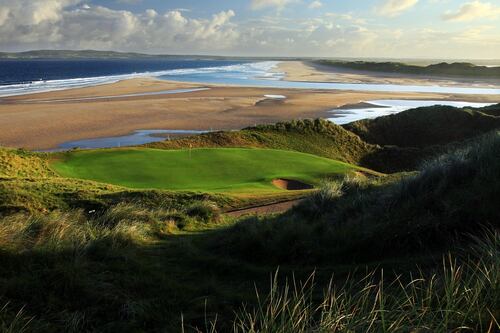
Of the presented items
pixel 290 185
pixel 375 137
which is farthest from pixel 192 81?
pixel 290 185

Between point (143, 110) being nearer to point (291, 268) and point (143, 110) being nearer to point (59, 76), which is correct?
point (291, 268)

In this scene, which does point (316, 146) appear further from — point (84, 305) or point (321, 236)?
point (84, 305)

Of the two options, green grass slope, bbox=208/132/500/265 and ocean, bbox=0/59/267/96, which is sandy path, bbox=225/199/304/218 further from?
ocean, bbox=0/59/267/96

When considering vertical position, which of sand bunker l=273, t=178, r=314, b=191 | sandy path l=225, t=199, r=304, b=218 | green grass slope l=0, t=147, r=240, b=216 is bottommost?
sand bunker l=273, t=178, r=314, b=191

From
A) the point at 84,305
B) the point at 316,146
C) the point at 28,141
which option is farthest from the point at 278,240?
the point at 28,141

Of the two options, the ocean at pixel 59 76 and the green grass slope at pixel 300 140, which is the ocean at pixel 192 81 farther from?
the green grass slope at pixel 300 140

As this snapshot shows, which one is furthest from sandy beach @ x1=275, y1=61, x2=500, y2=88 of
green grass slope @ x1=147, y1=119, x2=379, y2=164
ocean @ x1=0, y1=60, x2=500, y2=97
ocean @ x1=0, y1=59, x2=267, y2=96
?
green grass slope @ x1=147, y1=119, x2=379, y2=164
